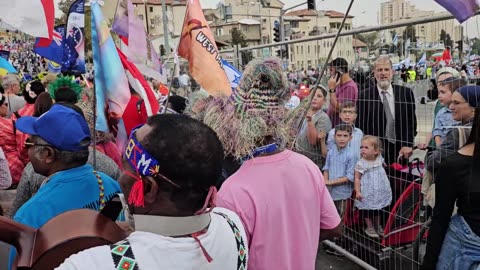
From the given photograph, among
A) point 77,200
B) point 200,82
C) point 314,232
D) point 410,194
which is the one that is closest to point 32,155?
point 77,200

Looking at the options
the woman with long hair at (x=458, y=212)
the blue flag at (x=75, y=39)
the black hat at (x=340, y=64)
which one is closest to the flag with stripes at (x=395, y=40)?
the black hat at (x=340, y=64)

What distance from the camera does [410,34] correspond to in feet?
11.6

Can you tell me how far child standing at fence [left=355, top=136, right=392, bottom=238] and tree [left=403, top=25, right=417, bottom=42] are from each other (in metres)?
0.86

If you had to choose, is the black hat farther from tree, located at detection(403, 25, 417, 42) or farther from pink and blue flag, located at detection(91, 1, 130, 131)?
pink and blue flag, located at detection(91, 1, 130, 131)

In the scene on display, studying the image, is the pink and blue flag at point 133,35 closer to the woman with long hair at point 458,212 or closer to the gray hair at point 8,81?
the woman with long hair at point 458,212

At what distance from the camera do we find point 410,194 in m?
3.71

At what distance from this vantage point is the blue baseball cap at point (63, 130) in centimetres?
209

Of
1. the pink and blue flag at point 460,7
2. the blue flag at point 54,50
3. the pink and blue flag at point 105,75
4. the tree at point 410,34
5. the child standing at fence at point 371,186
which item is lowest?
the child standing at fence at point 371,186

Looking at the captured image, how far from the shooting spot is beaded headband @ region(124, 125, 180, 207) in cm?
124

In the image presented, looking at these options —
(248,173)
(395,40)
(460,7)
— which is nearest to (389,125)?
(395,40)

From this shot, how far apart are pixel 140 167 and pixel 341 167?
3.29 metres

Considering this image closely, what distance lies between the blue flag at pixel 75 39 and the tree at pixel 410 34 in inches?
110

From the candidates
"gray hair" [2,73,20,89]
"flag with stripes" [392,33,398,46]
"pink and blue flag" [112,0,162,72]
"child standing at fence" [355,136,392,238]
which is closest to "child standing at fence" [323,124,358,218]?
"child standing at fence" [355,136,392,238]

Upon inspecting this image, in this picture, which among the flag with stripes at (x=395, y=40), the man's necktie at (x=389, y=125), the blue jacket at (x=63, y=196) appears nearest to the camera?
the blue jacket at (x=63, y=196)
